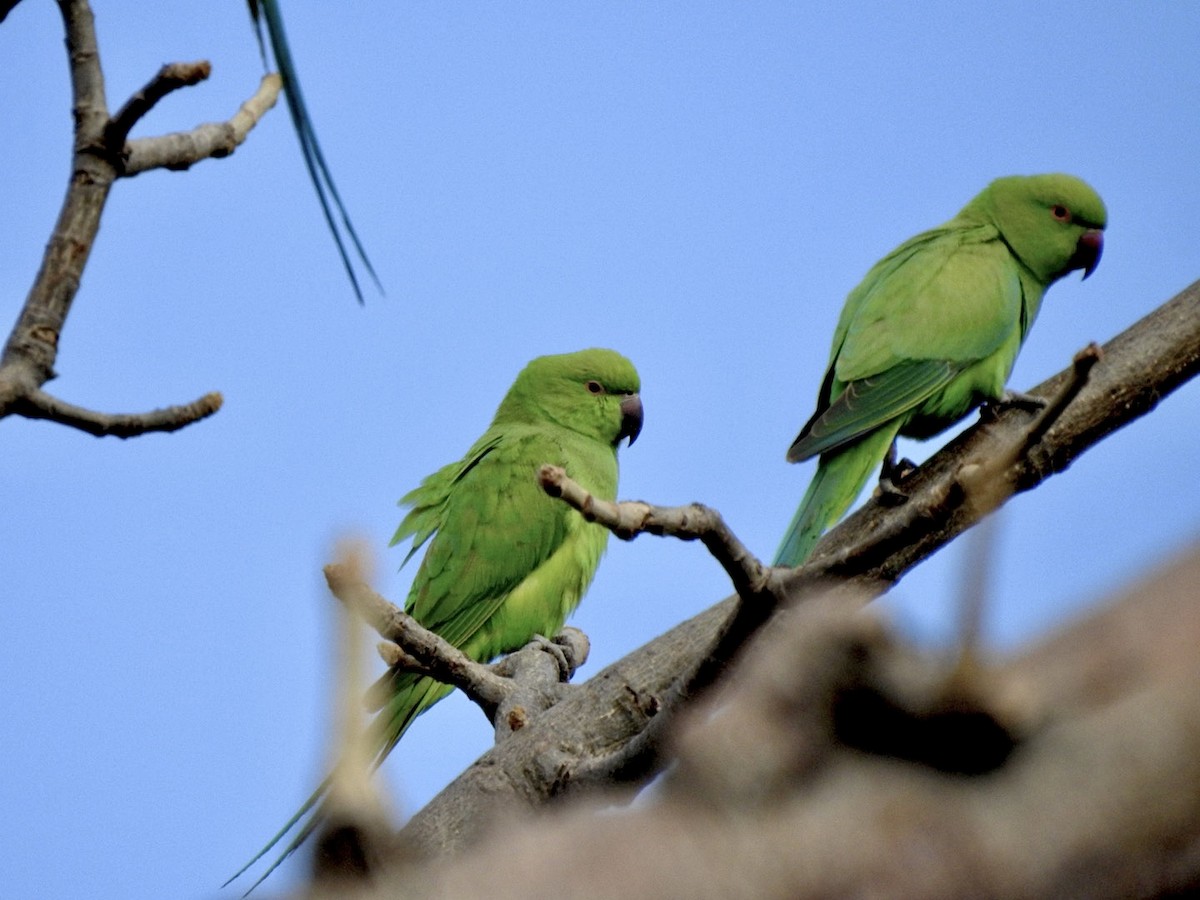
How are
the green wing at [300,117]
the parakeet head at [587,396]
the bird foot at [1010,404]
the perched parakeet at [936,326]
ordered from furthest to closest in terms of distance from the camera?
the parakeet head at [587,396] < the perched parakeet at [936,326] < the bird foot at [1010,404] < the green wing at [300,117]

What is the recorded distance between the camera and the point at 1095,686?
1.02m

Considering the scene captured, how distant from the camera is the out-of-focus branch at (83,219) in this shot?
2.70 meters

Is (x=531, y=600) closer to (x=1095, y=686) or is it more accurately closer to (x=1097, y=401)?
(x=1097, y=401)

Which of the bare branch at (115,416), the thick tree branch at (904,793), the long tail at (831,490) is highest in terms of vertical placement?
the bare branch at (115,416)

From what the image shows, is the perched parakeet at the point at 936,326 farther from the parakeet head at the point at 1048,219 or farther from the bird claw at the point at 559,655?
the bird claw at the point at 559,655

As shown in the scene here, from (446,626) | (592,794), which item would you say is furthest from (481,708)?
(446,626)

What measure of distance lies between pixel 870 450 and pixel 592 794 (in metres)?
2.24

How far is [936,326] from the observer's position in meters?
5.43

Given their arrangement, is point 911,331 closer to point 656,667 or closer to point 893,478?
point 893,478

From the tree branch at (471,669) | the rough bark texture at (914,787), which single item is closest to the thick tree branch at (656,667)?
the tree branch at (471,669)

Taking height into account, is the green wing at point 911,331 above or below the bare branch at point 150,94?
below

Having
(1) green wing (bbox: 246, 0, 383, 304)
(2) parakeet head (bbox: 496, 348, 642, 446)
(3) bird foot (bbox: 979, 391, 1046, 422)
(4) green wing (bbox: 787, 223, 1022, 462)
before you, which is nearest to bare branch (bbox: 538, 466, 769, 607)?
(1) green wing (bbox: 246, 0, 383, 304)

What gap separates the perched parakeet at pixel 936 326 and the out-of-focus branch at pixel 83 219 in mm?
2476

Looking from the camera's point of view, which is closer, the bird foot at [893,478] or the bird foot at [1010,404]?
the bird foot at [893,478]
